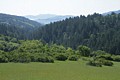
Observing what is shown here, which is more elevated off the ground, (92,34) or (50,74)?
(50,74)

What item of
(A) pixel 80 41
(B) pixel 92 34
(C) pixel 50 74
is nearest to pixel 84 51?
(C) pixel 50 74

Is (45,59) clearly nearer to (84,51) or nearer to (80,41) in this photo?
(84,51)

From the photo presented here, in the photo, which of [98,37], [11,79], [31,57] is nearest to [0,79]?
[11,79]

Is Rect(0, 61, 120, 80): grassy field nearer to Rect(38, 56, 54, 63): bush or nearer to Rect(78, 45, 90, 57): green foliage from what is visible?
Rect(38, 56, 54, 63): bush

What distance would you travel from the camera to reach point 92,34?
164 metres

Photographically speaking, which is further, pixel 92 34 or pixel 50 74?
pixel 92 34

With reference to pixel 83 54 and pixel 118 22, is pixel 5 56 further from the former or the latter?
pixel 118 22

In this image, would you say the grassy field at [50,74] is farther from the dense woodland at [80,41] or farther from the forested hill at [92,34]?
the forested hill at [92,34]

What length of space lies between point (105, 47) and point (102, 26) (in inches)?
1488

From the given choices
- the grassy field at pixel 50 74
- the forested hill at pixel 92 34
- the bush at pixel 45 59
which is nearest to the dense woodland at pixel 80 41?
the forested hill at pixel 92 34

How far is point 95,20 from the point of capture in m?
191

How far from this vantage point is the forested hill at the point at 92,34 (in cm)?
14318

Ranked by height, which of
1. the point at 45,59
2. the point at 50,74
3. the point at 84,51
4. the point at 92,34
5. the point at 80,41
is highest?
the point at 50,74

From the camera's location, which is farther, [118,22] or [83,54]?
[118,22]
